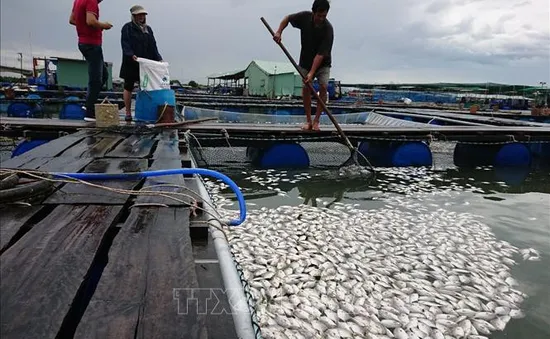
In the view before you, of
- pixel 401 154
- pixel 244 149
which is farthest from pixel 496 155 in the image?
pixel 244 149

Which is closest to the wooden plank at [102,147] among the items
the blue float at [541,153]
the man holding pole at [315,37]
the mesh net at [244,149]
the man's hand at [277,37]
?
the mesh net at [244,149]

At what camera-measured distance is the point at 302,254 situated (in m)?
3.62

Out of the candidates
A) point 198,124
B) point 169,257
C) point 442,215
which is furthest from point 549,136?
point 169,257

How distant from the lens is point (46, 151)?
402 cm

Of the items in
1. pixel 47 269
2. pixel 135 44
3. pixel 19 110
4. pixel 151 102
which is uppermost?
pixel 135 44

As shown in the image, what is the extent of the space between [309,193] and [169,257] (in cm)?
446

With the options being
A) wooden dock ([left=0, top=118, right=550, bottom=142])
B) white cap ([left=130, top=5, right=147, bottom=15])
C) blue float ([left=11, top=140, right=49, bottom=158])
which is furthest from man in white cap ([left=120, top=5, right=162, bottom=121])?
blue float ([left=11, top=140, right=49, bottom=158])

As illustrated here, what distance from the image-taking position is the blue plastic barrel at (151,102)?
653 centimetres

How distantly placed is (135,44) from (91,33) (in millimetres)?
726

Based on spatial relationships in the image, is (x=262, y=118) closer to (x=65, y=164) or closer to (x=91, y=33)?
(x=91, y=33)

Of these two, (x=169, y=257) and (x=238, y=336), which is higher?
(x=169, y=257)

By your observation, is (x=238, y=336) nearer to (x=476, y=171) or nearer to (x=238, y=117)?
(x=476, y=171)

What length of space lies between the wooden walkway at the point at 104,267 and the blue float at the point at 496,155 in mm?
8532

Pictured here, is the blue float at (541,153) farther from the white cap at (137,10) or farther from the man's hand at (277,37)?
the white cap at (137,10)
